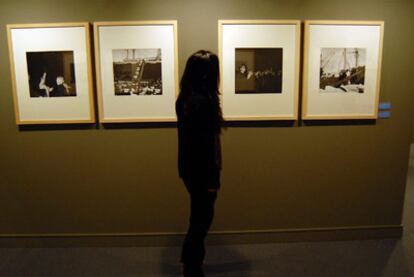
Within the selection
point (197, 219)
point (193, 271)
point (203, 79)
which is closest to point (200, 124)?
point (203, 79)

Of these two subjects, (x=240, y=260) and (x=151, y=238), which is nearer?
(x=240, y=260)

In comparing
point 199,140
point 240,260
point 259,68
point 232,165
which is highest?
point 259,68

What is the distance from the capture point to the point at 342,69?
2281 millimetres

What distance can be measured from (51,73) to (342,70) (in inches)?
86.1

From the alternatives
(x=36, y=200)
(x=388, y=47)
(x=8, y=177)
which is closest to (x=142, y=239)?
(x=36, y=200)

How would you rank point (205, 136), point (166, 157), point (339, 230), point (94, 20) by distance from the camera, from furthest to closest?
1. point (339, 230)
2. point (166, 157)
3. point (94, 20)
4. point (205, 136)

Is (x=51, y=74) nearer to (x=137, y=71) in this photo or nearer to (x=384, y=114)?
(x=137, y=71)

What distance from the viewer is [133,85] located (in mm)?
2240

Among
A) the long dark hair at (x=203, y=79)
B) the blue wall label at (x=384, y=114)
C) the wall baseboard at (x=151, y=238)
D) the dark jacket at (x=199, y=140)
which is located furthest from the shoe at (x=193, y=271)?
the blue wall label at (x=384, y=114)

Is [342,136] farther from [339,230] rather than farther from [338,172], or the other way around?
[339,230]

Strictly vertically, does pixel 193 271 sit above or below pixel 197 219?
below

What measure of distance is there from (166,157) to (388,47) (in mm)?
1903

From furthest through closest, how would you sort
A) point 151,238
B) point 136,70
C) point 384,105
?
point 151,238
point 384,105
point 136,70

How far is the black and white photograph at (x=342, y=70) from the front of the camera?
2.26m
